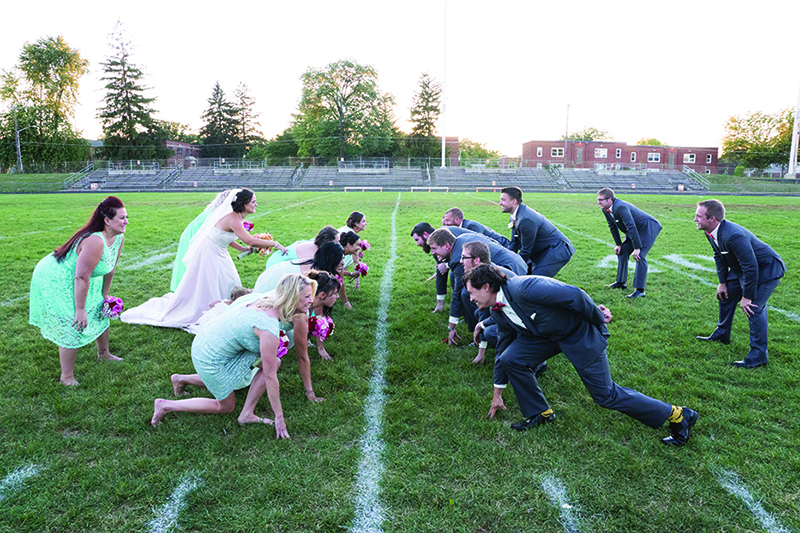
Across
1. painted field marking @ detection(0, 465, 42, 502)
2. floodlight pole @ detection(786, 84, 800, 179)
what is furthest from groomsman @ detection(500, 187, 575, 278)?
floodlight pole @ detection(786, 84, 800, 179)

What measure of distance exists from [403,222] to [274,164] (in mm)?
40539

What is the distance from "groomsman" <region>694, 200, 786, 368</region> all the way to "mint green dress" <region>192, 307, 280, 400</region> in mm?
4590

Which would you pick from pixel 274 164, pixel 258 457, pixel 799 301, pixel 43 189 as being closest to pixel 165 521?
pixel 258 457

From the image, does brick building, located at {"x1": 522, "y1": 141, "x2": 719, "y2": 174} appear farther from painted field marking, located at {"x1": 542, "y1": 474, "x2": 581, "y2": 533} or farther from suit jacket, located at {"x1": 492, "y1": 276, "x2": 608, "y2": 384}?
painted field marking, located at {"x1": 542, "y1": 474, "x2": 581, "y2": 533}

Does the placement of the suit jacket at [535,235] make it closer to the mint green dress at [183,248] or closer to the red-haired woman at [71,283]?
the mint green dress at [183,248]

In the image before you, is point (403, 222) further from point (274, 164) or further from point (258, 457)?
point (274, 164)

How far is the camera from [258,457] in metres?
3.38

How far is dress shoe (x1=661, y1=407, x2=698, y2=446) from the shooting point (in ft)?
11.6

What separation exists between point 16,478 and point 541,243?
606 centimetres

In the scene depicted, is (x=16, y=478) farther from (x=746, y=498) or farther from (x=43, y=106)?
(x=43, y=106)

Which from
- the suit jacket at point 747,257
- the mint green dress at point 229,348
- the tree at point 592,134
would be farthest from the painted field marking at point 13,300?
the tree at point 592,134

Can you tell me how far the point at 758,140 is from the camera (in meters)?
71.4

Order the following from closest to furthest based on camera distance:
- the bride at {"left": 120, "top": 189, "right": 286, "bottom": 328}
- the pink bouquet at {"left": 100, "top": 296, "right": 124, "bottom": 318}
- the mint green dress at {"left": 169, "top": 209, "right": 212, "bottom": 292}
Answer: the pink bouquet at {"left": 100, "top": 296, "right": 124, "bottom": 318} < the bride at {"left": 120, "top": 189, "right": 286, "bottom": 328} < the mint green dress at {"left": 169, "top": 209, "right": 212, "bottom": 292}

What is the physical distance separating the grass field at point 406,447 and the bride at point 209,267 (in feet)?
1.02
